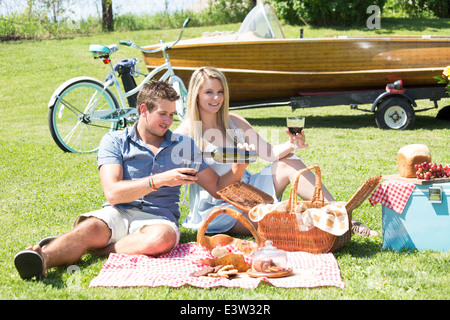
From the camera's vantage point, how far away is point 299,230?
11.1ft

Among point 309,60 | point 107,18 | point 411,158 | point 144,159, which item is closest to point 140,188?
point 144,159

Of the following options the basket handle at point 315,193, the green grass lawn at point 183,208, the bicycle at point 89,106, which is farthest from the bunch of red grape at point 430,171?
the bicycle at point 89,106

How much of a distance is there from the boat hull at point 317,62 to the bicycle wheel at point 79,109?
85.4 inches

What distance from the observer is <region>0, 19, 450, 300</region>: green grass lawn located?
2799 mm

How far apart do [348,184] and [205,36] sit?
4.70 metres

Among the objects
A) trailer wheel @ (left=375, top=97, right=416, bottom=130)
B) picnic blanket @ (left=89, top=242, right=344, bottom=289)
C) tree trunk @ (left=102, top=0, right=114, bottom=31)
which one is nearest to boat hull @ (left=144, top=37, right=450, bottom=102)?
trailer wheel @ (left=375, top=97, right=416, bottom=130)

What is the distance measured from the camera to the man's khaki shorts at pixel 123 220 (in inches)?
133

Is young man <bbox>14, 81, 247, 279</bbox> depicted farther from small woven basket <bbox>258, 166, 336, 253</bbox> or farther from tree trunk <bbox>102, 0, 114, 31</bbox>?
tree trunk <bbox>102, 0, 114, 31</bbox>

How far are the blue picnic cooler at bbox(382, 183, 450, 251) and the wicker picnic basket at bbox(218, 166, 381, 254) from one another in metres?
0.24

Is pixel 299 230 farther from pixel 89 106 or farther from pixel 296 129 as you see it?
pixel 89 106

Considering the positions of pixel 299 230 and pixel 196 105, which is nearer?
pixel 299 230

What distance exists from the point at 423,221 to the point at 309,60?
548 cm

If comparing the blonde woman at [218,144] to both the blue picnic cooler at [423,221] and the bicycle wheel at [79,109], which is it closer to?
the blue picnic cooler at [423,221]

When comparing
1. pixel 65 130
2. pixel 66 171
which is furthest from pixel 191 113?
pixel 65 130
